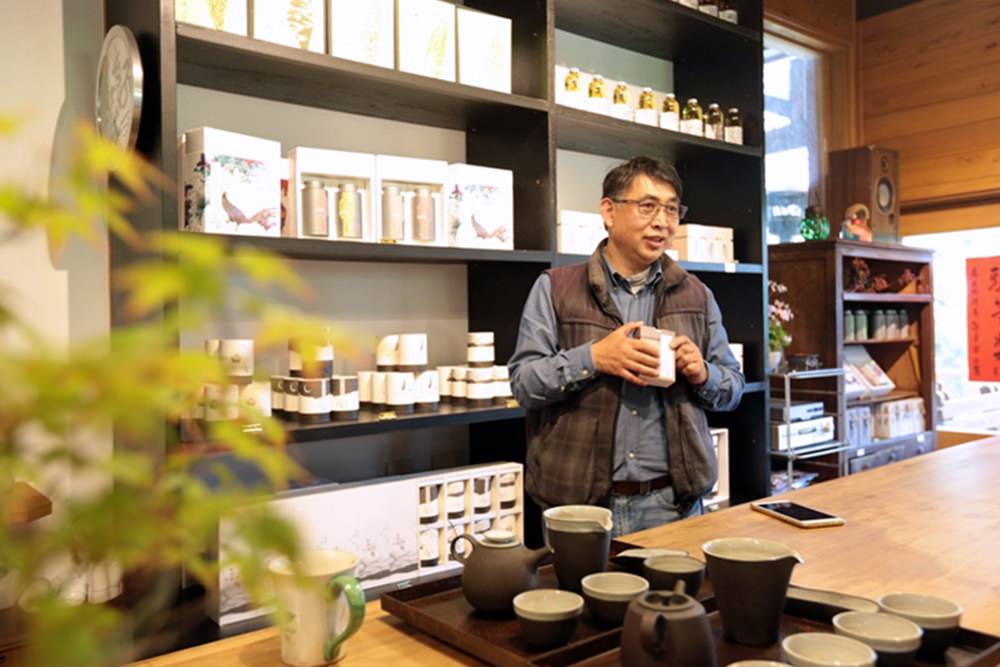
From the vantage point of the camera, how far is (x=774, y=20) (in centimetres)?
450

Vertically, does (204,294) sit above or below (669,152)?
below

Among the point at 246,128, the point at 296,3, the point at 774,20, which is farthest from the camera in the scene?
the point at 774,20

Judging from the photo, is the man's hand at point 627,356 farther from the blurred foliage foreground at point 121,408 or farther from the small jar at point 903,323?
the small jar at point 903,323

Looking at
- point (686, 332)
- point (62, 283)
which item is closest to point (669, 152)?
point (686, 332)

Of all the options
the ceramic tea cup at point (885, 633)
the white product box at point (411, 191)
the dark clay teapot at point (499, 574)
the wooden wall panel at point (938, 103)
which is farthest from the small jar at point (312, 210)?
the wooden wall panel at point (938, 103)

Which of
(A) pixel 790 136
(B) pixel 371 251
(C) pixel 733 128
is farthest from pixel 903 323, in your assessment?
(B) pixel 371 251

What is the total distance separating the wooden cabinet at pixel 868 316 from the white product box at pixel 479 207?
216 cm

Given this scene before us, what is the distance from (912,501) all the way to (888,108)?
12.7ft

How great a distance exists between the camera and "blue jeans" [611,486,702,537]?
1997mm

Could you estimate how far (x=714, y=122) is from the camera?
3.22 metres

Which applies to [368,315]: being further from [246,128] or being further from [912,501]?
[912,501]

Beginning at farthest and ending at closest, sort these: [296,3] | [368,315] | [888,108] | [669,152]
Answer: [888,108] → [669,152] → [368,315] → [296,3]

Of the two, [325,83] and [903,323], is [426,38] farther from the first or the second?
[903,323]

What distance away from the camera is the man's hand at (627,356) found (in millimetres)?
1842
